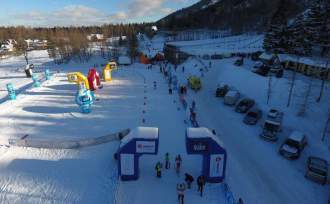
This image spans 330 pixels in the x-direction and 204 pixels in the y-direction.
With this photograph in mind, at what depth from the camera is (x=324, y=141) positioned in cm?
1442

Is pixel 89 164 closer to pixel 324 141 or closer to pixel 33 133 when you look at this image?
pixel 33 133

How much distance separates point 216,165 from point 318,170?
5.57 m

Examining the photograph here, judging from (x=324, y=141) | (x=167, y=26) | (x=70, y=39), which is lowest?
(x=324, y=141)

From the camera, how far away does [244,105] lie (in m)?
20.6

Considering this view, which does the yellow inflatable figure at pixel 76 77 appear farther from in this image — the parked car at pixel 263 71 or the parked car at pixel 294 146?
the parked car at pixel 294 146

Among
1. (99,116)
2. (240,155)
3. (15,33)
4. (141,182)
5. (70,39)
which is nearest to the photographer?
(141,182)

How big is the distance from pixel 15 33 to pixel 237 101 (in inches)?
4952

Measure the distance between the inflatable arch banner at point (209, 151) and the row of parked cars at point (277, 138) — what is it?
4.91 meters

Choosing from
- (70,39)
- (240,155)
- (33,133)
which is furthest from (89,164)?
(70,39)

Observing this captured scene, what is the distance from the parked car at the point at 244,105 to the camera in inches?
797

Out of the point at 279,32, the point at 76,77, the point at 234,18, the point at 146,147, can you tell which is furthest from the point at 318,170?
the point at 234,18

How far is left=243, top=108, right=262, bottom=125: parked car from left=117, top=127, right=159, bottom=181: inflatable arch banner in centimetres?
968

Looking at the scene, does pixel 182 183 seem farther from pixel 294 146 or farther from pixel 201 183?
pixel 294 146

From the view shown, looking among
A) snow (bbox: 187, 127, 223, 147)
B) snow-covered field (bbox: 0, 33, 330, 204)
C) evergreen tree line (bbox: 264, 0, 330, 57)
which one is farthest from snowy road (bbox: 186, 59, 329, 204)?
evergreen tree line (bbox: 264, 0, 330, 57)
